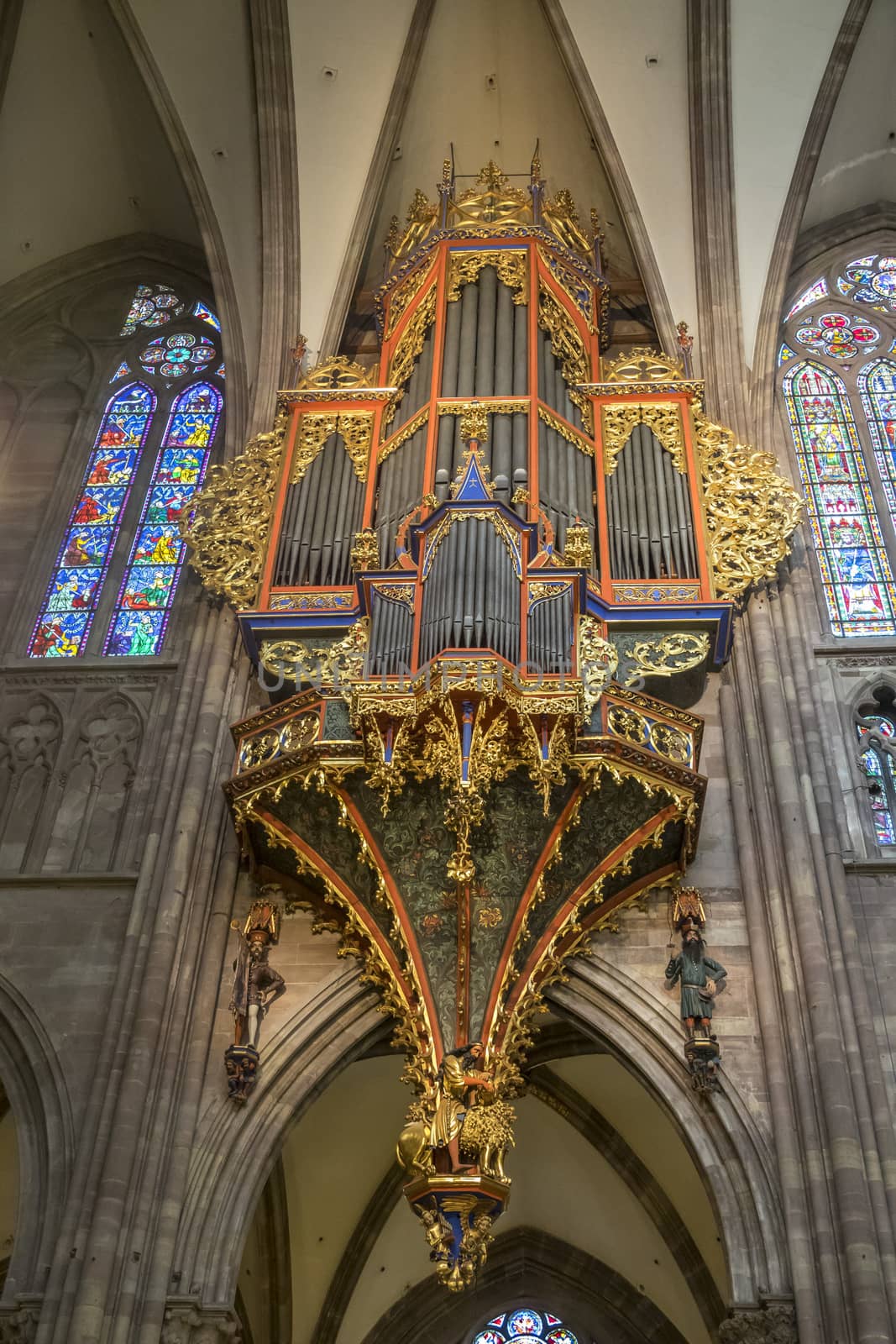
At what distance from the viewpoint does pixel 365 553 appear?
11.1 m

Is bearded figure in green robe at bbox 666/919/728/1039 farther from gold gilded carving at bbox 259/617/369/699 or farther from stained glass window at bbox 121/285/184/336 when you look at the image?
stained glass window at bbox 121/285/184/336

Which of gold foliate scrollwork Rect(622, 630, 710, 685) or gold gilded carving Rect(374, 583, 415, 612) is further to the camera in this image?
gold foliate scrollwork Rect(622, 630, 710, 685)

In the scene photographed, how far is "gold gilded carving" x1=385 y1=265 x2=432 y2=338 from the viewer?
560 inches

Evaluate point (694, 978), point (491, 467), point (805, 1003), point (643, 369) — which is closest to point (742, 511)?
point (643, 369)

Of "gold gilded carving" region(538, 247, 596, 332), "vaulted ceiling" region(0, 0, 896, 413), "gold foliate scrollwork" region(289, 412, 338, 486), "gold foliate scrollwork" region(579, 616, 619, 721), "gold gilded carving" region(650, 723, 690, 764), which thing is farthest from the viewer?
"vaulted ceiling" region(0, 0, 896, 413)

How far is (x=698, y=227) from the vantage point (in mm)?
15305

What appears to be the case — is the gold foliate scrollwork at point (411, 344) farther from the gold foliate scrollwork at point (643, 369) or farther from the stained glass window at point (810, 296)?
the stained glass window at point (810, 296)

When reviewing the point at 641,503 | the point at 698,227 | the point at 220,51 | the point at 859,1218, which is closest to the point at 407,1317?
the point at 859,1218

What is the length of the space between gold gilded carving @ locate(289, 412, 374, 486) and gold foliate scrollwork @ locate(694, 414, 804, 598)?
2.91 metres

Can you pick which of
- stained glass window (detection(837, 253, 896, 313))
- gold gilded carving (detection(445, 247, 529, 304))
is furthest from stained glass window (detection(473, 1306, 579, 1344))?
stained glass window (detection(837, 253, 896, 313))

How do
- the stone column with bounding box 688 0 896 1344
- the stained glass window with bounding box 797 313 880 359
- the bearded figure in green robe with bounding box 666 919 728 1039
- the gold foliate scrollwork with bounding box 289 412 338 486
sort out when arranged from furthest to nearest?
1. the stained glass window with bounding box 797 313 880 359
2. the gold foliate scrollwork with bounding box 289 412 338 486
3. the bearded figure in green robe with bounding box 666 919 728 1039
4. the stone column with bounding box 688 0 896 1344

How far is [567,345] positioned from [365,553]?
12.0 feet

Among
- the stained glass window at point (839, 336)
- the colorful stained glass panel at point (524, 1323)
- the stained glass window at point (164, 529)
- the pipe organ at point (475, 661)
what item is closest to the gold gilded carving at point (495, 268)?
the pipe organ at point (475, 661)

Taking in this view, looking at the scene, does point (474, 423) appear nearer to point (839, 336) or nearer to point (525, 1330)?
Result: point (839, 336)
